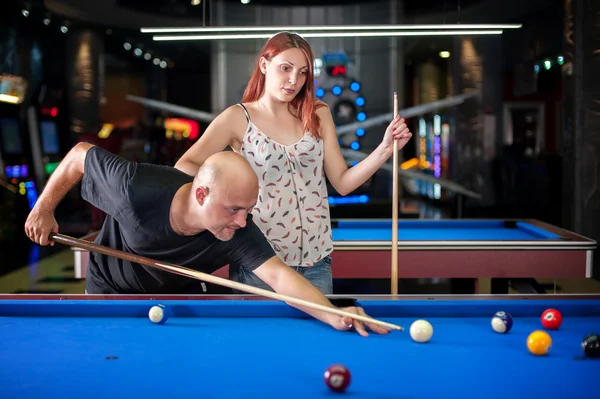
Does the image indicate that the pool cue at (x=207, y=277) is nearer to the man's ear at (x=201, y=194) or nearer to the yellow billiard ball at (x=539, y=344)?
the man's ear at (x=201, y=194)

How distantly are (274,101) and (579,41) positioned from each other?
12.1 ft

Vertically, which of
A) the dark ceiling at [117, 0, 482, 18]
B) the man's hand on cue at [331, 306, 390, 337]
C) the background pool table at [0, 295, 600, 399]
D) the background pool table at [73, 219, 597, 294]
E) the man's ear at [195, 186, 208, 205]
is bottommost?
the background pool table at [73, 219, 597, 294]

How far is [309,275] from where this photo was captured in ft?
7.59

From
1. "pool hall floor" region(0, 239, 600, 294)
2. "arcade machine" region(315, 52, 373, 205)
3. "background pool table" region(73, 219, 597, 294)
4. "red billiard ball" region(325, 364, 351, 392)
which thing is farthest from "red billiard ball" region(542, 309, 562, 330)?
"arcade machine" region(315, 52, 373, 205)

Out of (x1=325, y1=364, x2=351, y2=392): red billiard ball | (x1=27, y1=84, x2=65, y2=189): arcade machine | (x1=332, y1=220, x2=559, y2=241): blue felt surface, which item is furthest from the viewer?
(x1=27, y1=84, x2=65, y2=189): arcade machine

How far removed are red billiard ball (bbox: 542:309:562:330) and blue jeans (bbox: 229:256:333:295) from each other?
2.55 ft

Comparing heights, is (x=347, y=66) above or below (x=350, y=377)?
above

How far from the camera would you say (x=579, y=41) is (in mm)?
5191

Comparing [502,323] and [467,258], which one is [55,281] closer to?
[467,258]

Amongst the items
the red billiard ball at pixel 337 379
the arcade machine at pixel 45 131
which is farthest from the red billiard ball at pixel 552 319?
the arcade machine at pixel 45 131

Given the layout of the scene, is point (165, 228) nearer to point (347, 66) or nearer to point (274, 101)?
point (274, 101)

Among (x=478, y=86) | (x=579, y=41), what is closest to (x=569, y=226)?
(x=579, y=41)

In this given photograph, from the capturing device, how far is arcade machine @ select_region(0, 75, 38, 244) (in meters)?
7.08

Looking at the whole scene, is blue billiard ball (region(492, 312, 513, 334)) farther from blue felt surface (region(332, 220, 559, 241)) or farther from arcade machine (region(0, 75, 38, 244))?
arcade machine (region(0, 75, 38, 244))
